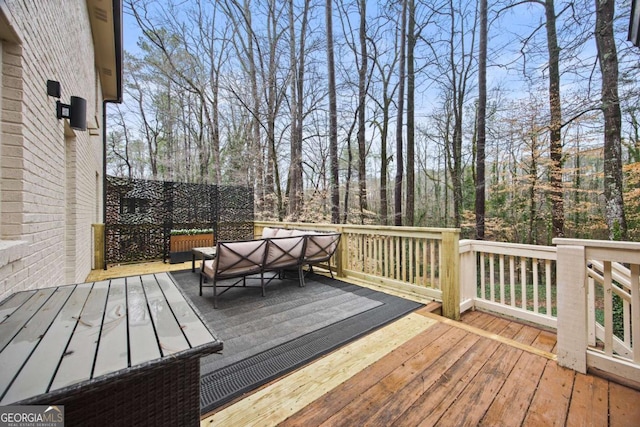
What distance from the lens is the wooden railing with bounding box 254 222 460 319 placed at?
3049 mm

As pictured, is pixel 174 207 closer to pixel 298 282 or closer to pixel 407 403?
pixel 298 282

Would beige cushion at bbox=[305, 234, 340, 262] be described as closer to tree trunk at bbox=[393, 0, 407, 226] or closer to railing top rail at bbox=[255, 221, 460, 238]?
railing top rail at bbox=[255, 221, 460, 238]

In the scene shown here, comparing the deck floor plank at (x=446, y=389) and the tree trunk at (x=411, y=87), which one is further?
the tree trunk at (x=411, y=87)

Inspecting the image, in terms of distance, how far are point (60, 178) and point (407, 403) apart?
3.60 meters

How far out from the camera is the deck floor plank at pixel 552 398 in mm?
1481

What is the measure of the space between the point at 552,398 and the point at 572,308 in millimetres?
717

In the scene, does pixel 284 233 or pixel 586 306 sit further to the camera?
pixel 284 233

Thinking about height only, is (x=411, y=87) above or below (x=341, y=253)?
above

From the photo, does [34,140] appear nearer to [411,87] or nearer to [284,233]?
[284,233]

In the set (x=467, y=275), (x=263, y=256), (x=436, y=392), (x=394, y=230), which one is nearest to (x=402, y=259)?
(x=394, y=230)

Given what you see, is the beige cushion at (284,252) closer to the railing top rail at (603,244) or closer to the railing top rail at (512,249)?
the railing top rail at (512,249)

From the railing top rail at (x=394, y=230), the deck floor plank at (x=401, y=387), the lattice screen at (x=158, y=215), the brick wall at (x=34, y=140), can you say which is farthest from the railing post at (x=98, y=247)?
the deck floor plank at (x=401, y=387)

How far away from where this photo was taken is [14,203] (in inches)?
61.1

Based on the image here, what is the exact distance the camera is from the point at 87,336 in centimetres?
97
